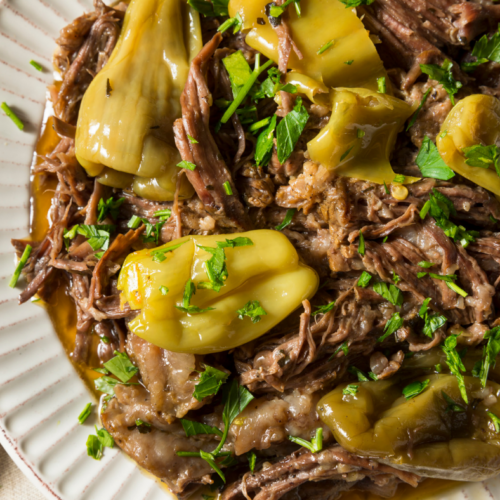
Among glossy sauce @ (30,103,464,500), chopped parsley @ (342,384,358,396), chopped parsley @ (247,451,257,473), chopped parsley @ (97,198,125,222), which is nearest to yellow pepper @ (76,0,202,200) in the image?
chopped parsley @ (97,198,125,222)

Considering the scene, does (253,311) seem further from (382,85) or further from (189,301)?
(382,85)

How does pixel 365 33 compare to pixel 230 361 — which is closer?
pixel 365 33

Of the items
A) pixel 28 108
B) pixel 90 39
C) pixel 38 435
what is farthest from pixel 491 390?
pixel 28 108

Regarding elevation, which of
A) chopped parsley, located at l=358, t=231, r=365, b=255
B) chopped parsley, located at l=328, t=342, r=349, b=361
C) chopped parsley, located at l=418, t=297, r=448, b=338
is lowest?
chopped parsley, located at l=418, t=297, r=448, b=338

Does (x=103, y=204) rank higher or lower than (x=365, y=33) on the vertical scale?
lower

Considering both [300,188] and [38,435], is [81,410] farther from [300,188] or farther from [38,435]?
[300,188]

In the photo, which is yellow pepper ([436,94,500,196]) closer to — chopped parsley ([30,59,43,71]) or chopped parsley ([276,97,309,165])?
chopped parsley ([276,97,309,165])

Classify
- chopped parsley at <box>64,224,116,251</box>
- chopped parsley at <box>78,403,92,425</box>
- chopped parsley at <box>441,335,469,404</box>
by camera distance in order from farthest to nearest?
1. chopped parsley at <box>78,403,92,425</box>
2. chopped parsley at <box>64,224,116,251</box>
3. chopped parsley at <box>441,335,469,404</box>
